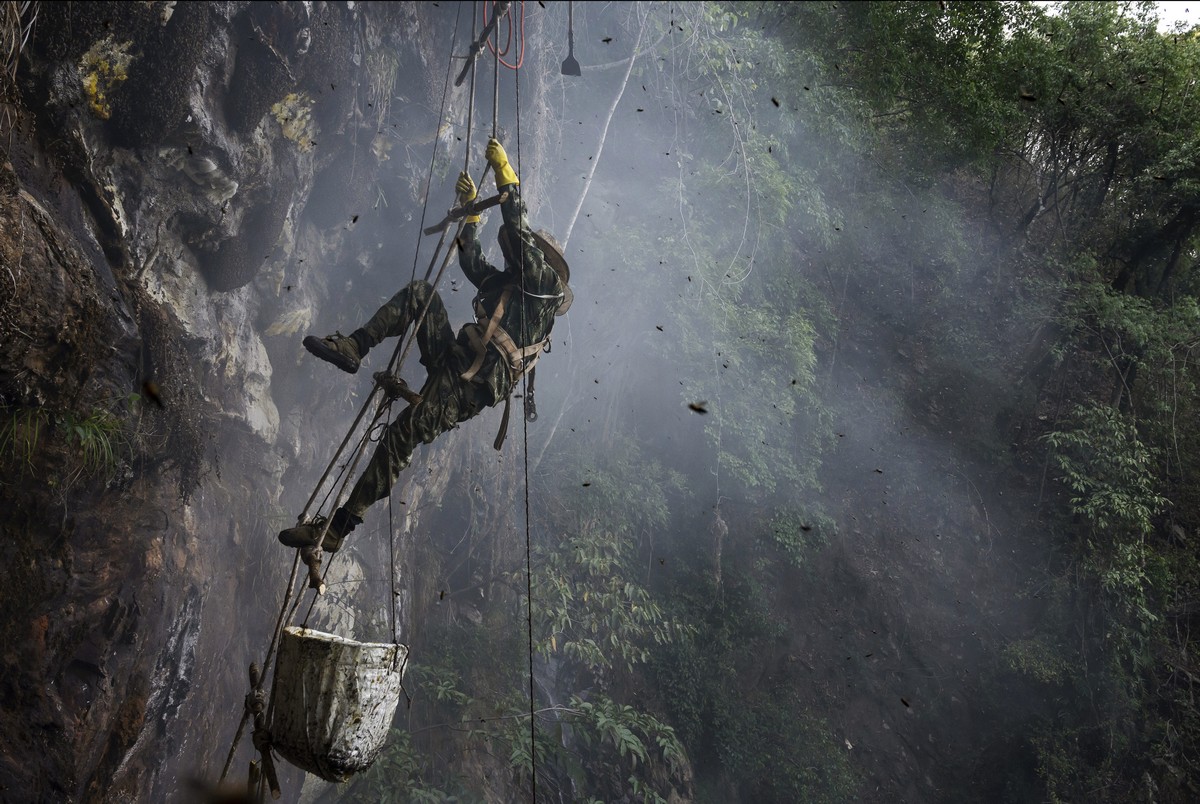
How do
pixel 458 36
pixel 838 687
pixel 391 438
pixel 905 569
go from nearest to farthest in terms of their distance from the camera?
pixel 391 438 → pixel 458 36 → pixel 838 687 → pixel 905 569

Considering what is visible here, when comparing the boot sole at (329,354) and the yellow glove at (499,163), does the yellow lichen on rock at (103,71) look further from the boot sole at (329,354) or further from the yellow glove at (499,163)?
the yellow glove at (499,163)

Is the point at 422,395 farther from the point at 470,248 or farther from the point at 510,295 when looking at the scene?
the point at 470,248

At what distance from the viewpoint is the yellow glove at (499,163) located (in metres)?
3.34

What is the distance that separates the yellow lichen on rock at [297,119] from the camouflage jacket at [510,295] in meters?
2.18

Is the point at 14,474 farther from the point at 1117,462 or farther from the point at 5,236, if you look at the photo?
the point at 1117,462

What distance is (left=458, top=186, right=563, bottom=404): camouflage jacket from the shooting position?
3672mm

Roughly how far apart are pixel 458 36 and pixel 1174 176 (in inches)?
384

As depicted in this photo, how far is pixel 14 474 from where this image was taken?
3.20 metres

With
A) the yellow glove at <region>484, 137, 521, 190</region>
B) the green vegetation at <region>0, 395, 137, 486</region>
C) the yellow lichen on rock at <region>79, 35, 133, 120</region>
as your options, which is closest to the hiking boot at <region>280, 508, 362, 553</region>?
the green vegetation at <region>0, 395, 137, 486</region>

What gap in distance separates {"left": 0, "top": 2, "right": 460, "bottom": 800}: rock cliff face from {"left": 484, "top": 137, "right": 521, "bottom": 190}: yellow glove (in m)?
1.87

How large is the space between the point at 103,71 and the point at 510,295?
2252mm

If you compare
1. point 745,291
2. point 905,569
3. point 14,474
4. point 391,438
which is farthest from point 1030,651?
point 14,474

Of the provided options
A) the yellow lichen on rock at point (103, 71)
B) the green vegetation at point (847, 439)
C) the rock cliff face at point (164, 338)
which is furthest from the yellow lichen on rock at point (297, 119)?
the green vegetation at point (847, 439)

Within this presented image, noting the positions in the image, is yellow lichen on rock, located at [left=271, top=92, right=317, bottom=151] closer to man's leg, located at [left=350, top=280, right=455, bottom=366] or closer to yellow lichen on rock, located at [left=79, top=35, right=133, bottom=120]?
yellow lichen on rock, located at [left=79, top=35, right=133, bottom=120]
